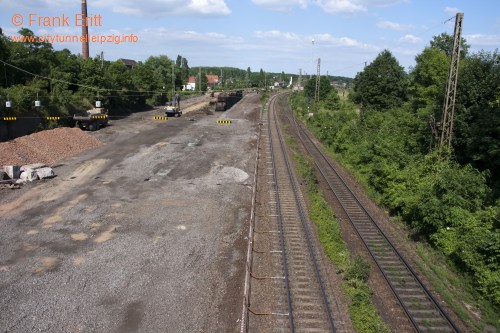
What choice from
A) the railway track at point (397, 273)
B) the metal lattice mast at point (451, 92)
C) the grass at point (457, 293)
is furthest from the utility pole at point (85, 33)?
the grass at point (457, 293)

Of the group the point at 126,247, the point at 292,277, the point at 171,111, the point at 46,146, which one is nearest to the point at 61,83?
the point at 171,111

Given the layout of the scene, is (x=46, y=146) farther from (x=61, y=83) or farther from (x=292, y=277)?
(x=292, y=277)

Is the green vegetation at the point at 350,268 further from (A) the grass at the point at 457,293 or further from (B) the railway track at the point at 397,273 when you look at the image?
(A) the grass at the point at 457,293

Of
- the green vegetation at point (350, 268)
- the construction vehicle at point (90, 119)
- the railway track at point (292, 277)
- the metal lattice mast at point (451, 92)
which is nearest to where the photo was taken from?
the green vegetation at point (350, 268)

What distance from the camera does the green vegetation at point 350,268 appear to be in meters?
11.7

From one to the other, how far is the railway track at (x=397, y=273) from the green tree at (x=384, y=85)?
33378mm

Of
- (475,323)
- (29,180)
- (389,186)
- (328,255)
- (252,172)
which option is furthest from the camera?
(252,172)

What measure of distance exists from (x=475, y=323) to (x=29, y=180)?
996 inches

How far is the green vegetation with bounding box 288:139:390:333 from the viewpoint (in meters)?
11.7

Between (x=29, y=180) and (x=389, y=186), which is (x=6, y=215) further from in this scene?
(x=389, y=186)

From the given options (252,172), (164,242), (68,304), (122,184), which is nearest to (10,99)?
(122,184)

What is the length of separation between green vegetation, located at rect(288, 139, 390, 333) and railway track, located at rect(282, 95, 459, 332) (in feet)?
3.15

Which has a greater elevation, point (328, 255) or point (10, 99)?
point (10, 99)

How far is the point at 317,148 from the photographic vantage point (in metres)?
40.8
